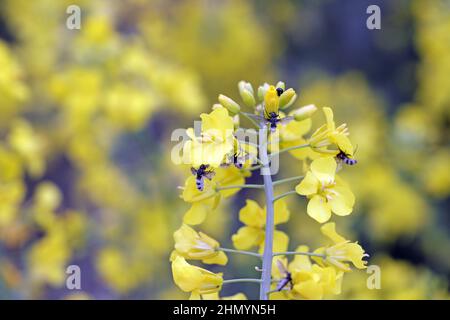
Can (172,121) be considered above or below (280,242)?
above

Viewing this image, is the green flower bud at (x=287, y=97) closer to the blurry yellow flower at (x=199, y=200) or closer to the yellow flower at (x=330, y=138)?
the yellow flower at (x=330, y=138)

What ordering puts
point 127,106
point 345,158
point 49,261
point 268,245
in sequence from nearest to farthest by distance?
1. point 268,245
2. point 345,158
3. point 49,261
4. point 127,106

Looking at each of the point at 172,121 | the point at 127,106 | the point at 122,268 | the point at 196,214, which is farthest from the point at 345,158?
the point at 172,121

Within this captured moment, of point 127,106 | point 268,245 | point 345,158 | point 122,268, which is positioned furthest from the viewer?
point 122,268

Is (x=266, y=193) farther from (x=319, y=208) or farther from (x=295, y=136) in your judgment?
(x=295, y=136)
